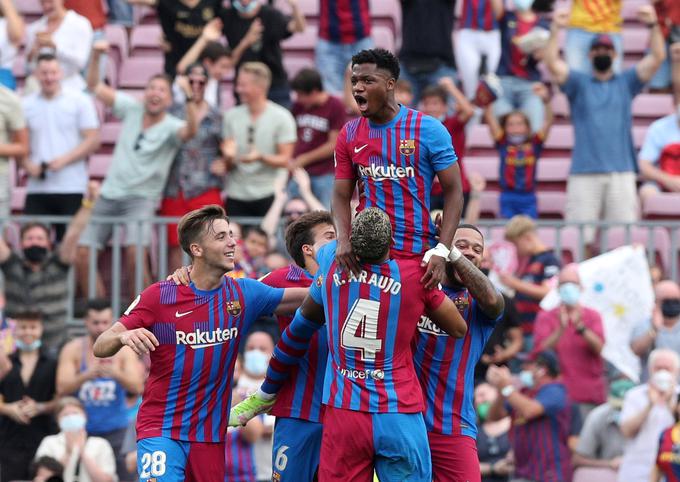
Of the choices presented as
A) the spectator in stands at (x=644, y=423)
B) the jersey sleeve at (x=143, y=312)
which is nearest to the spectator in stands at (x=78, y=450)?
the jersey sleeve at (x=143, y=312)

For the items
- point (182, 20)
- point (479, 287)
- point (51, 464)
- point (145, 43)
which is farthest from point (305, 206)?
point (479, 287)

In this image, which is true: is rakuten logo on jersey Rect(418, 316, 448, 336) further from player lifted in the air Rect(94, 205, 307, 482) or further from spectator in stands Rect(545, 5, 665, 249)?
spectator in stands Rect(545, 5, 665, 249)

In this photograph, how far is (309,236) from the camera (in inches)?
370

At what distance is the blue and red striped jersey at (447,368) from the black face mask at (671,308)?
4.31 metres

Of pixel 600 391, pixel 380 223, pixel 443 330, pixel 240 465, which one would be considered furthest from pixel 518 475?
pixel 380 223

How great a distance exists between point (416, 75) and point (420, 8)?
28.1 inches

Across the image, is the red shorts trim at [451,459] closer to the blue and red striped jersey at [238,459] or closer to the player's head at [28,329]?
the blue and red striped jersey at [238,459]

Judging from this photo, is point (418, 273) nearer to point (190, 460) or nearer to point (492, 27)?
point (190, 460)

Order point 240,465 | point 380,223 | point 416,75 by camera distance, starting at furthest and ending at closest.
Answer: point 416,75
point 240,465
point 380,223

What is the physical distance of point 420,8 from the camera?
16141 mm

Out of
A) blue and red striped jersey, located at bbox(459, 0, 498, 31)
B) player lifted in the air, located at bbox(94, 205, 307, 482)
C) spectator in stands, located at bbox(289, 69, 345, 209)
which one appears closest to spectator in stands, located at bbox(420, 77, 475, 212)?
spectator in stands, located at bbox(289, 69, 345, 209)

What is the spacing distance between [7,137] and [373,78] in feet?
23.3

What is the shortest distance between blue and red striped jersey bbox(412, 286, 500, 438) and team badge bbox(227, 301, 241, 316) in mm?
1027

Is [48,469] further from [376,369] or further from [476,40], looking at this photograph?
[476,40]
